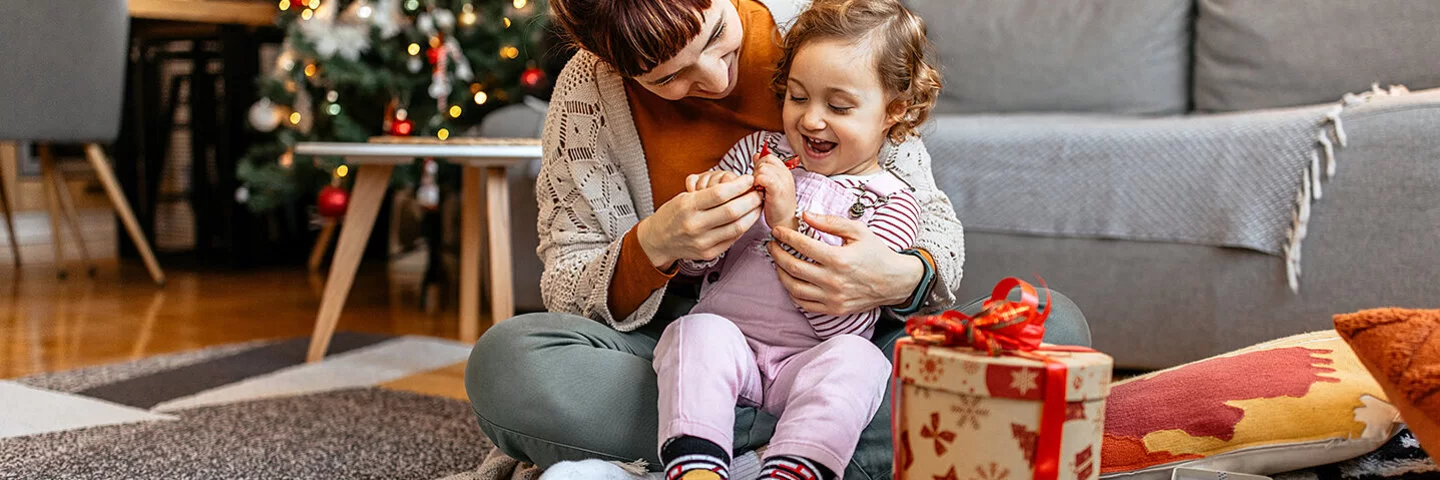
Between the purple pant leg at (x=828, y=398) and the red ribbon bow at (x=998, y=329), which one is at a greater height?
the red ribbon bow at (x=998, y=329)

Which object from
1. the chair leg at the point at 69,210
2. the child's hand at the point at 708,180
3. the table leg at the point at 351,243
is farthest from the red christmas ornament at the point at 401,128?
A: the child's hand at the point at 708,180

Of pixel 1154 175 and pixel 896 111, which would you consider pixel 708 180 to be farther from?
pixel 1154 175

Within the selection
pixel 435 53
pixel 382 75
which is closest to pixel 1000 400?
pixel 435 53

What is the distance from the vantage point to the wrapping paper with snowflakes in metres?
0.66

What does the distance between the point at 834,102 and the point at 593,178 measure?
28cm

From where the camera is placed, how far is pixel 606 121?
3.85 feet

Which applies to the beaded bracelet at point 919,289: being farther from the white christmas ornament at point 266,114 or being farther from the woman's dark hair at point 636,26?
the white christmas ornament at point 266,114

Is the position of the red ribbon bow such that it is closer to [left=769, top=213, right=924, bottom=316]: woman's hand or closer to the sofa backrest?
[left=769, top=213, right=924, bottom=316]: woman's hand

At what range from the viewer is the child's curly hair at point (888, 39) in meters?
1.03

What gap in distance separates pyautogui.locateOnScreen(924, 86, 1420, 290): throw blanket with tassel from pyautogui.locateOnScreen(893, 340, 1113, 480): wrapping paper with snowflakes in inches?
40.1

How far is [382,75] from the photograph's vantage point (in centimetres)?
278

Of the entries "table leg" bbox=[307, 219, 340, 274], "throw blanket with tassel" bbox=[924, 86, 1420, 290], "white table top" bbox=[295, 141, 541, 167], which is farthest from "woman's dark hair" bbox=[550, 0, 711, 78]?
"table leg" bbox=[307, 219, 340, 274]

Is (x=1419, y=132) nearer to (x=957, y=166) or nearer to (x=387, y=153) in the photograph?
(x=957, y=166)

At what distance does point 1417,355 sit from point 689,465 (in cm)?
52
